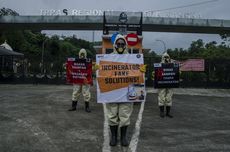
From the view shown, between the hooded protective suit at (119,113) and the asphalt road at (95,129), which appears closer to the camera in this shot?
the asphalt road at (95,129)

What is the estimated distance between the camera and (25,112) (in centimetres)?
1257

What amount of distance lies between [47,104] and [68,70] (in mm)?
1746

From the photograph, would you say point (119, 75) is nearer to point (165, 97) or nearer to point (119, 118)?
point (119, 118)

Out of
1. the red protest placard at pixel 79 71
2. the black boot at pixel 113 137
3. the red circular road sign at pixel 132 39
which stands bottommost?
the black boot at pixel 113 137

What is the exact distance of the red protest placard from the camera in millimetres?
13250

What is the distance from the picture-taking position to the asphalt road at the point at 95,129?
8.20 m

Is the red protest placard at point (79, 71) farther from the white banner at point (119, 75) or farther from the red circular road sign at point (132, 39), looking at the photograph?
the white banner at point (119, 75)

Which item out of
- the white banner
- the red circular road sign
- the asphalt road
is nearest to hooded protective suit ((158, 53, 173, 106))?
the asphalt road

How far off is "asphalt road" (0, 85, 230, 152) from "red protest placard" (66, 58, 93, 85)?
0.96 m

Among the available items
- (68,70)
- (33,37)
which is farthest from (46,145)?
(33,37)

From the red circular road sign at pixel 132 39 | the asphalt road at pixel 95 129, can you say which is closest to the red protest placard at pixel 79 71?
the asphalt road at pixel 95 129

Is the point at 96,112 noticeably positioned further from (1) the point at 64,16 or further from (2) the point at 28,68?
(1) the point at 64,16

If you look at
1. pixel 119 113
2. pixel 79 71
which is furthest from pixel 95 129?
pixel 79 71

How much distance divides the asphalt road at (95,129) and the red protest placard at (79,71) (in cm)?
96
